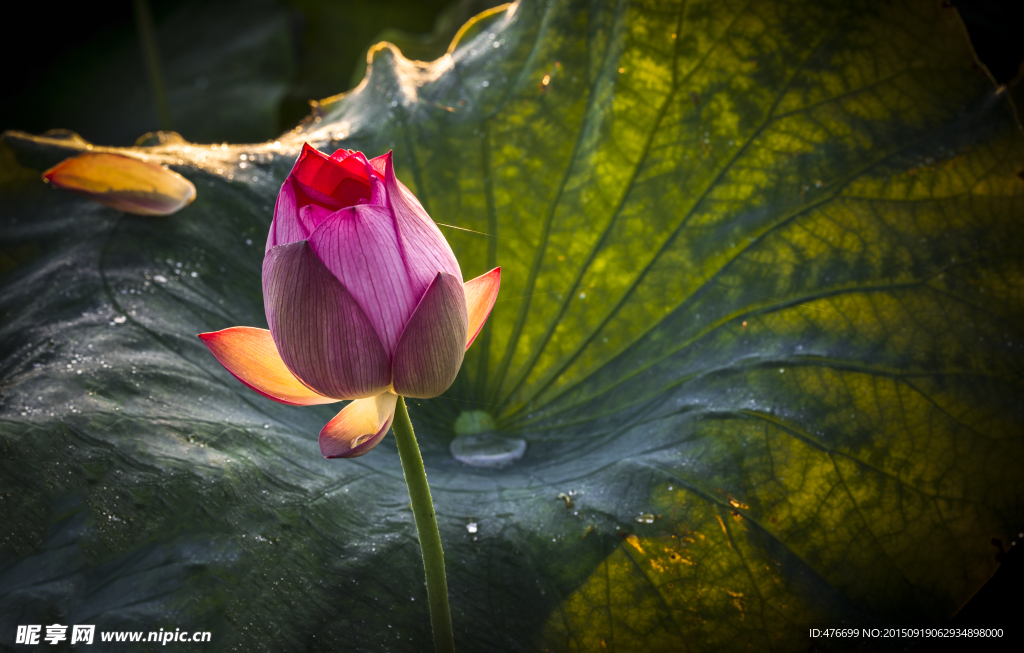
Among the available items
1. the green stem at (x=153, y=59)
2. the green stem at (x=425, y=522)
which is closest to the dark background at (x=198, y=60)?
the green stem at (x=153, y=59)

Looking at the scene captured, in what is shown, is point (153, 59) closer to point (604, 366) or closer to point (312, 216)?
point (604, 366)

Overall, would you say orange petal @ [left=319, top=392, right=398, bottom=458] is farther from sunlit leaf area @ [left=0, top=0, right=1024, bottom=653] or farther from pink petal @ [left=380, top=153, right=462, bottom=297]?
sunlit leaf area @ [left=0, top=0, right=1024, bottom=653]

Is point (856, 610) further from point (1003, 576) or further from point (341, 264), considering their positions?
point (341, 264)

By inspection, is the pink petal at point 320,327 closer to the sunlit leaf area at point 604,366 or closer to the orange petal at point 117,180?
the sunlit leaf area at point 604,366

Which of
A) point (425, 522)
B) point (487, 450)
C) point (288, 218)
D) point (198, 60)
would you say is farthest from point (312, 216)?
point (198, 60)

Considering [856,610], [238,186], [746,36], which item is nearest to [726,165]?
[746,36]

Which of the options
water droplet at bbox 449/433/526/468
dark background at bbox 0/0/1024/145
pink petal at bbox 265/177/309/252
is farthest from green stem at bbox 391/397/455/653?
dark background at bbox 0/0/1024/145

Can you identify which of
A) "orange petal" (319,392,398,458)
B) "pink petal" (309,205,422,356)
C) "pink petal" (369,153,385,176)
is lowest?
"orange petal" (319,392,398,458)
